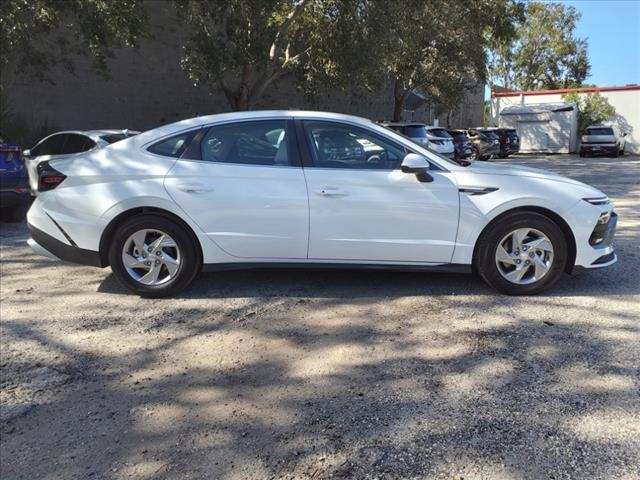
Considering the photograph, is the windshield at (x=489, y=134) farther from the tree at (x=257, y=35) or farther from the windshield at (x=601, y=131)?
the tree at (x=257, y=35)

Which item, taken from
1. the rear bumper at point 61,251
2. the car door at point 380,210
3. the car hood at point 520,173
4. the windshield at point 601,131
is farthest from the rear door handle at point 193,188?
Answer: the windshield at point 601,131

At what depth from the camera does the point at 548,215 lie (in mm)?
4828

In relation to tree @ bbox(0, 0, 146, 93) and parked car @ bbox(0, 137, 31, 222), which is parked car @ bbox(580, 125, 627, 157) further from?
parked car @ bbox(0, 137, 31, 222)

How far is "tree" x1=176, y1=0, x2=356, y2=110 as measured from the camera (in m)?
15.9

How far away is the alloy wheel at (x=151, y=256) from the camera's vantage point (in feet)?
16.2

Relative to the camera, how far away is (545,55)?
178ft

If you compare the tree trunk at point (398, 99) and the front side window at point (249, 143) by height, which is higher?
the tree trunk at point (398, 99)

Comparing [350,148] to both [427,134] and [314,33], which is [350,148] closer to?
[314,33]

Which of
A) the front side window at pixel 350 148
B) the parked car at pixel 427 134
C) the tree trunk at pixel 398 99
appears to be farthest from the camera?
the tree trunk at pixel 398 99

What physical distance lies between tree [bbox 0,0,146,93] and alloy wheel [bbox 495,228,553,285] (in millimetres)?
10568

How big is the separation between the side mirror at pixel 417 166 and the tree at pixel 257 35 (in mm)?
11763

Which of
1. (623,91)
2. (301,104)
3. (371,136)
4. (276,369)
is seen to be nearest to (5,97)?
(301,104)

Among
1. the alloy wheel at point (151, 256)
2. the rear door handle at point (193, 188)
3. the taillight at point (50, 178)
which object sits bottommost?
the alloy wheel at point (151, 256)

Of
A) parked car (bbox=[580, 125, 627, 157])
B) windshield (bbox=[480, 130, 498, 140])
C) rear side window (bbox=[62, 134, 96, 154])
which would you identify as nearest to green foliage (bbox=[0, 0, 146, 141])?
rear side window (bbox=[62, 134, 96, 154])
